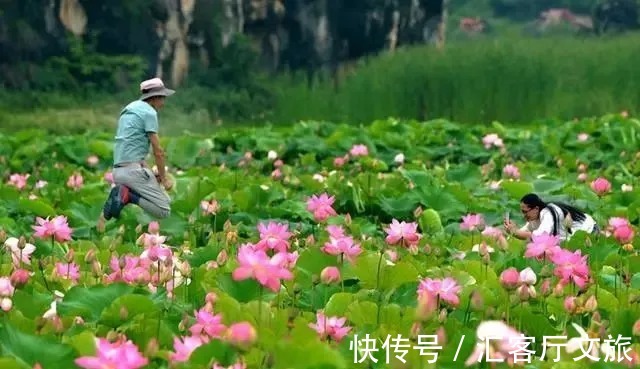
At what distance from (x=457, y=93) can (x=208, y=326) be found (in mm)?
12483

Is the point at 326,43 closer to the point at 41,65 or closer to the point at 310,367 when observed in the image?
the point at 41,65

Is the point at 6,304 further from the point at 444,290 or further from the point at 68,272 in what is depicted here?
the point at 444,290

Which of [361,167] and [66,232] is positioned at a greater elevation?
[66,232]

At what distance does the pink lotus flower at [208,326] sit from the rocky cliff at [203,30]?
15.3 metres

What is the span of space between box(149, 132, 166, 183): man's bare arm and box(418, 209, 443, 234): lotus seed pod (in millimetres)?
1292

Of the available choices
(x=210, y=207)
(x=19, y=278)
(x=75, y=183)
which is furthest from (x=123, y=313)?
(x=75, y=183)

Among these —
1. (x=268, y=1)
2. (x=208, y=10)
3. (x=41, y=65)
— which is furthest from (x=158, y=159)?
(x=268, y=1)

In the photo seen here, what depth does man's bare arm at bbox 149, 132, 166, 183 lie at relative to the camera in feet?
18.5

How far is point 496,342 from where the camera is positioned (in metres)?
2.11

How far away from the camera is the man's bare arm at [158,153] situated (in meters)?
5.63

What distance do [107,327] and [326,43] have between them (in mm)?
19082

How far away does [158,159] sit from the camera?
571 cm

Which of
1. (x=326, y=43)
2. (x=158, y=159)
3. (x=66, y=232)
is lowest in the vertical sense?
(x=326, y=43)

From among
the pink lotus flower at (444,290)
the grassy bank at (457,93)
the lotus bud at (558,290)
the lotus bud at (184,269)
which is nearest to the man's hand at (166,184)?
the lotus bud at (184,269)
